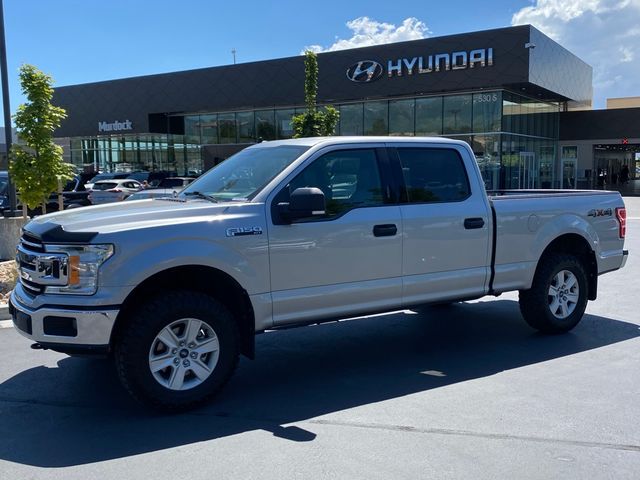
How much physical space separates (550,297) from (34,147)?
8.11 m

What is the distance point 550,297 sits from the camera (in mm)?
6738

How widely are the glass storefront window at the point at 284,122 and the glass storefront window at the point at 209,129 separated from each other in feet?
16.3

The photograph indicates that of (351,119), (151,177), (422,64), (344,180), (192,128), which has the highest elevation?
(422,64)

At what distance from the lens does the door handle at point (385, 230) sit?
534cm

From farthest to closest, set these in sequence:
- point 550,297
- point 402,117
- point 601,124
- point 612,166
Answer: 1. point 612,166
2. point 601,124
3. point 402,117
4. point 550,297

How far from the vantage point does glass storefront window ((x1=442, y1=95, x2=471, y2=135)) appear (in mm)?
29484

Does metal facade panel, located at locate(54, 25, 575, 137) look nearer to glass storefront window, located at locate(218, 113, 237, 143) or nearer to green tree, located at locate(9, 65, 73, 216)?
glass storefront window, located at locate(218, 113, 237, 143)

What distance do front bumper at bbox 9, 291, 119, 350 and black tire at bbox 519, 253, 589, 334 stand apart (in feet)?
Answer: 14.3

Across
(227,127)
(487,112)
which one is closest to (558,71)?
(487,112)

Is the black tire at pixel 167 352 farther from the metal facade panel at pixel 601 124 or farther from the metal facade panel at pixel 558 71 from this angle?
the metal facade panel at pixel 601 124

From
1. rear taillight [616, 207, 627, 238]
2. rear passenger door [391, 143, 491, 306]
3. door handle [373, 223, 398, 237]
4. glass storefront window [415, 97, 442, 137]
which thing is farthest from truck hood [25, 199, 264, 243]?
glass storefront window [415, 97, 442, 137]

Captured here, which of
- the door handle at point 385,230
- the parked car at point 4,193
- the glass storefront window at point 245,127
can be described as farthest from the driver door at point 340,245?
the glass storefront window at point 245,127

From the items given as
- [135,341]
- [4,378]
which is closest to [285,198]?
[135,341]

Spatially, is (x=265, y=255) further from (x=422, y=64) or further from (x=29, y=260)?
(x=422, y=64)
